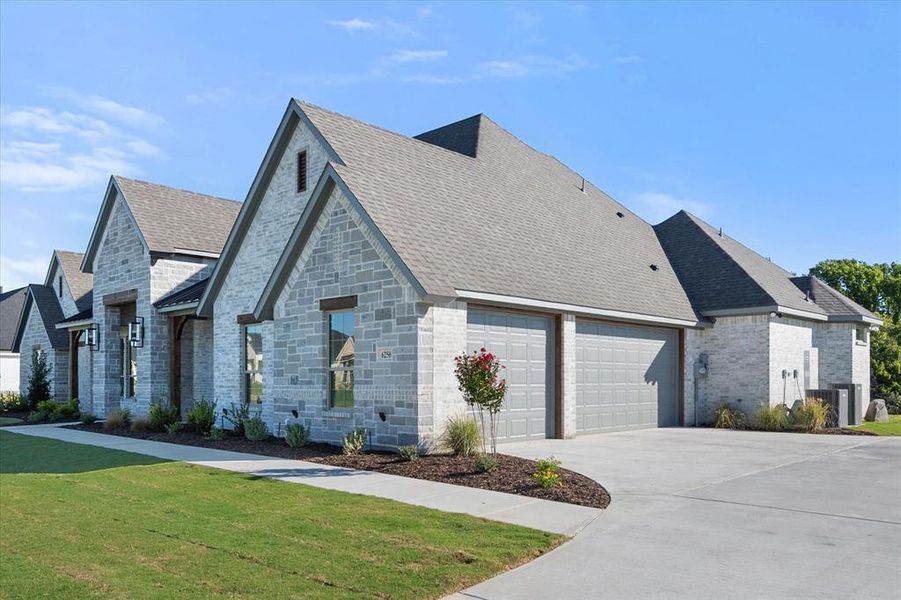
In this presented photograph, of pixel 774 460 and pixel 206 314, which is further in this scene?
pixel 206 314

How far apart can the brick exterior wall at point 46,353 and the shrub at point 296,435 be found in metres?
18.5

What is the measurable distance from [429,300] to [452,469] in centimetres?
315

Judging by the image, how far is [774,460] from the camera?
13.9 m

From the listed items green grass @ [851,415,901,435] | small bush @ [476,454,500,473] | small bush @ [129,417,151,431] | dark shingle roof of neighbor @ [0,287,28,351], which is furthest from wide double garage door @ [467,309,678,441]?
dark shingle roof of neighbor @ [0,287,28,351]

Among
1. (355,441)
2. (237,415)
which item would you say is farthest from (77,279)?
(355,441)

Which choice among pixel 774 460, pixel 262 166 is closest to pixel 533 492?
pixel 774 460

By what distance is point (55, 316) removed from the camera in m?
33.4

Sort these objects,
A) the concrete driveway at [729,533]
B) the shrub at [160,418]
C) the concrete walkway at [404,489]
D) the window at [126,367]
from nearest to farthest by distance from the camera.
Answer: the concrete driveway at [729,533] → the concrete walkway at [404,489] → the shrub at [160,418] → the window at [126,367]

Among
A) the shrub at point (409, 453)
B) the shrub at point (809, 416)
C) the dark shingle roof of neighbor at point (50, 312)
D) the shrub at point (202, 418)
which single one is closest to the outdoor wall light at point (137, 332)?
the shrub at point (202, 418)

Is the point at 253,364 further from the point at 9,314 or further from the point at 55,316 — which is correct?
the point at 9,314

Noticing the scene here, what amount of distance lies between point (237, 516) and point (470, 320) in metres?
7.18

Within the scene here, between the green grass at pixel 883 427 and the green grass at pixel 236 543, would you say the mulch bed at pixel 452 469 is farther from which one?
the green grass at pixel 883 427

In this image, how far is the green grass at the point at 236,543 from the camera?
6488 millimetres

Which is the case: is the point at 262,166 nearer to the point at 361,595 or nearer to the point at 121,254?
the point at 121,254
